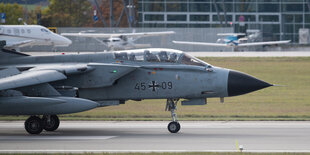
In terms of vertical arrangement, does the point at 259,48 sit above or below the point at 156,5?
below

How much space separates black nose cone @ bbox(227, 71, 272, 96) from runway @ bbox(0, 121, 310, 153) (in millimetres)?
1225

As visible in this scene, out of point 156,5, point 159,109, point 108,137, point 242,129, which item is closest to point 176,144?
point 108,137

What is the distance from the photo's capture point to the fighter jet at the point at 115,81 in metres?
15.6

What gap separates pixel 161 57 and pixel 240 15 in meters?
Answer: 68.0

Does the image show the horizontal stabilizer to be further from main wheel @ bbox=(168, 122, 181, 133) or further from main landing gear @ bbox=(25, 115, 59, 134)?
main wheel @ bbox=(168, 122, 181, 133)

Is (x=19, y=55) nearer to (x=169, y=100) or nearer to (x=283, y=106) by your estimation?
(x=169, y=100)

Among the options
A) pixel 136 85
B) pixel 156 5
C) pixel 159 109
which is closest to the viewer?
pixel 136 85

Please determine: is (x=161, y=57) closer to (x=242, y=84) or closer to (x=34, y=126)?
(x=242, y=84)

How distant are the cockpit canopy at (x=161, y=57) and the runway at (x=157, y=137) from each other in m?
2.07

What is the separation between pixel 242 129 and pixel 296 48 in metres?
58.4

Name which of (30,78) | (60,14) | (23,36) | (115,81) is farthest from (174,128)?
(60,14)

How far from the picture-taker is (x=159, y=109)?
23.6m

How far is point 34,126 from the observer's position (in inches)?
651

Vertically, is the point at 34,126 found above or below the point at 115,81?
below
